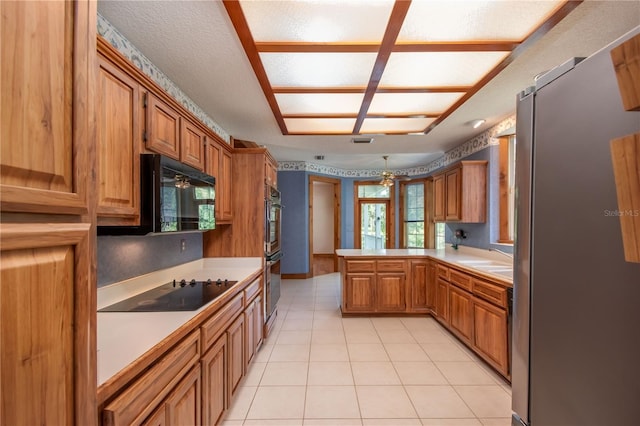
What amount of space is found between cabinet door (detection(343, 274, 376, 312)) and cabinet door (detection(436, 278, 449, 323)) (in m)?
0.83

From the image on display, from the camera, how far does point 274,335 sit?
3.08 metres

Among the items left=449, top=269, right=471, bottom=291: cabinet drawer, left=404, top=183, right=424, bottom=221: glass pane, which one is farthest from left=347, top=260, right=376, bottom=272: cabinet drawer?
left=404, top=183, right=424, bottom=221: glass pane

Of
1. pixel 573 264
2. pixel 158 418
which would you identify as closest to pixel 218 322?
pixel 158 418

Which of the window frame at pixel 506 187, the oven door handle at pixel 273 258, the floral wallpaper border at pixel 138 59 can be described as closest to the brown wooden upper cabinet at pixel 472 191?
the window frame at pixel 506 187

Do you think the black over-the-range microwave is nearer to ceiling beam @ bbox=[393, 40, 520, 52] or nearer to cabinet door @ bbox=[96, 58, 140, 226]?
cabinet door @ bbox=[96, 58, 140, 226]

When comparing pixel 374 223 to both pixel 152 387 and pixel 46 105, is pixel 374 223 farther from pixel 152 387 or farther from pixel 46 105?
pixel 46 105

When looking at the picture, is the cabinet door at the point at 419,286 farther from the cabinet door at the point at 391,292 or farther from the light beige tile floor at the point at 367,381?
the light beige tile floor at the point at 367,381

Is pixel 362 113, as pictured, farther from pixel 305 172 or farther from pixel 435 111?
pixel 305 172

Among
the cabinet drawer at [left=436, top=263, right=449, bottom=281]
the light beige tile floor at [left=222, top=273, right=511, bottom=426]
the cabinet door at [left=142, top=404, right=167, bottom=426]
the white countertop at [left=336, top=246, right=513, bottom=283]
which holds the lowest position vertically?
the light beige tile floor at [left=222, top=273, right=511, bottom=426]

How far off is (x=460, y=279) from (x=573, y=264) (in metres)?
2.42

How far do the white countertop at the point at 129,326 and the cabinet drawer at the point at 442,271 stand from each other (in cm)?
240

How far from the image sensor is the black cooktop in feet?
4.98

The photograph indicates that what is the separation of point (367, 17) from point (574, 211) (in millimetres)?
1421

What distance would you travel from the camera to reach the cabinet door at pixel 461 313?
2.68 meters
